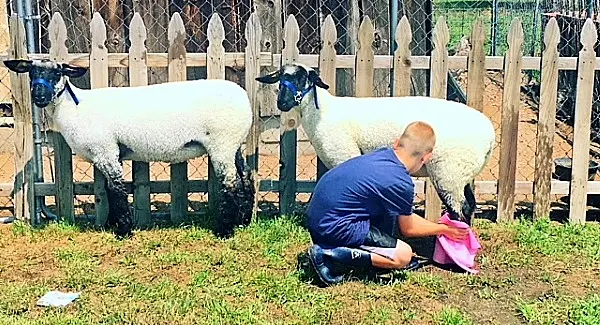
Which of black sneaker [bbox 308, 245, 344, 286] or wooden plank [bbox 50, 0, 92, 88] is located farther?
wooden plank [bbox 50, 0, 92, 88]

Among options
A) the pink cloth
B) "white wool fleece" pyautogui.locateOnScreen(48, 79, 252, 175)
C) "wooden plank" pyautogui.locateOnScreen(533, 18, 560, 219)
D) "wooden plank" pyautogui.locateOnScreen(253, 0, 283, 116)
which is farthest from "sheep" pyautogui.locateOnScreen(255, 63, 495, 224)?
"wooden plank" pyautogui.locateOnScreen(253, 0, 283, 116)

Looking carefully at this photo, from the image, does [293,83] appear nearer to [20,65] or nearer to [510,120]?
[510,120]

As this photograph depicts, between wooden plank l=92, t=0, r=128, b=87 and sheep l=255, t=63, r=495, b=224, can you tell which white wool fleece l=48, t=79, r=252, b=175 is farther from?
wooden plank l=92, t=0, r=128, b=87

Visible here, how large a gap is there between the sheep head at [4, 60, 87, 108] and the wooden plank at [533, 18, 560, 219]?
4.14 meters

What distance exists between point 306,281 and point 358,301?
52 cm

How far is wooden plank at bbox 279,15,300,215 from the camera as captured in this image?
6.87 m

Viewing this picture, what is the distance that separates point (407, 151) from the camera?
540cm

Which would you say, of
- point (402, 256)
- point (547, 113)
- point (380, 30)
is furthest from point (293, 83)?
point (380, 30)

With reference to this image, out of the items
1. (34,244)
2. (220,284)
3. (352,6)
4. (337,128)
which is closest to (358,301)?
(220,284)

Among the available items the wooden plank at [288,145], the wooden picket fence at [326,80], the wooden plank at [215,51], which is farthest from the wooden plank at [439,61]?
the wooden plank at [215,51]

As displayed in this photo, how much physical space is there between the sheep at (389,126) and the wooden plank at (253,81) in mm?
477

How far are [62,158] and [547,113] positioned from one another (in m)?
4.51

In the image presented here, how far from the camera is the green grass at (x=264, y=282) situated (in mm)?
5102

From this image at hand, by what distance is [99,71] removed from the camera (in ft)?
22.5
